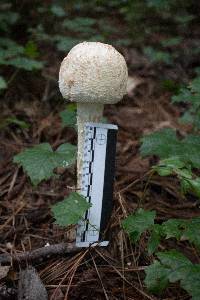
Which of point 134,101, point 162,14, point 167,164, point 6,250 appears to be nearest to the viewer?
point 167,164

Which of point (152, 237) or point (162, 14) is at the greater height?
point (162, 14)

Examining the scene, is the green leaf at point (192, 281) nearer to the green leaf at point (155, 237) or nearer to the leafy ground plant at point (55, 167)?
the green leaf at point (155, 237)

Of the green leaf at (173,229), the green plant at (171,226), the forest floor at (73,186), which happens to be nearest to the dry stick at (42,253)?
the forest floor at (73,186)

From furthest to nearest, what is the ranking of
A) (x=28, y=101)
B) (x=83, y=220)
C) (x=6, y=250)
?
(x=28, y=101) < (x=6, y=250) < (x=83, y=220)

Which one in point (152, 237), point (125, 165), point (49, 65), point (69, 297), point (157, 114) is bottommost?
point (69, 297)

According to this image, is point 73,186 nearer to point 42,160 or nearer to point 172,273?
point 42,160

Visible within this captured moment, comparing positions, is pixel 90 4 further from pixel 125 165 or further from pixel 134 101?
pixel 125 165

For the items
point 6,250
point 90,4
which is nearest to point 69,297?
point 6,250
